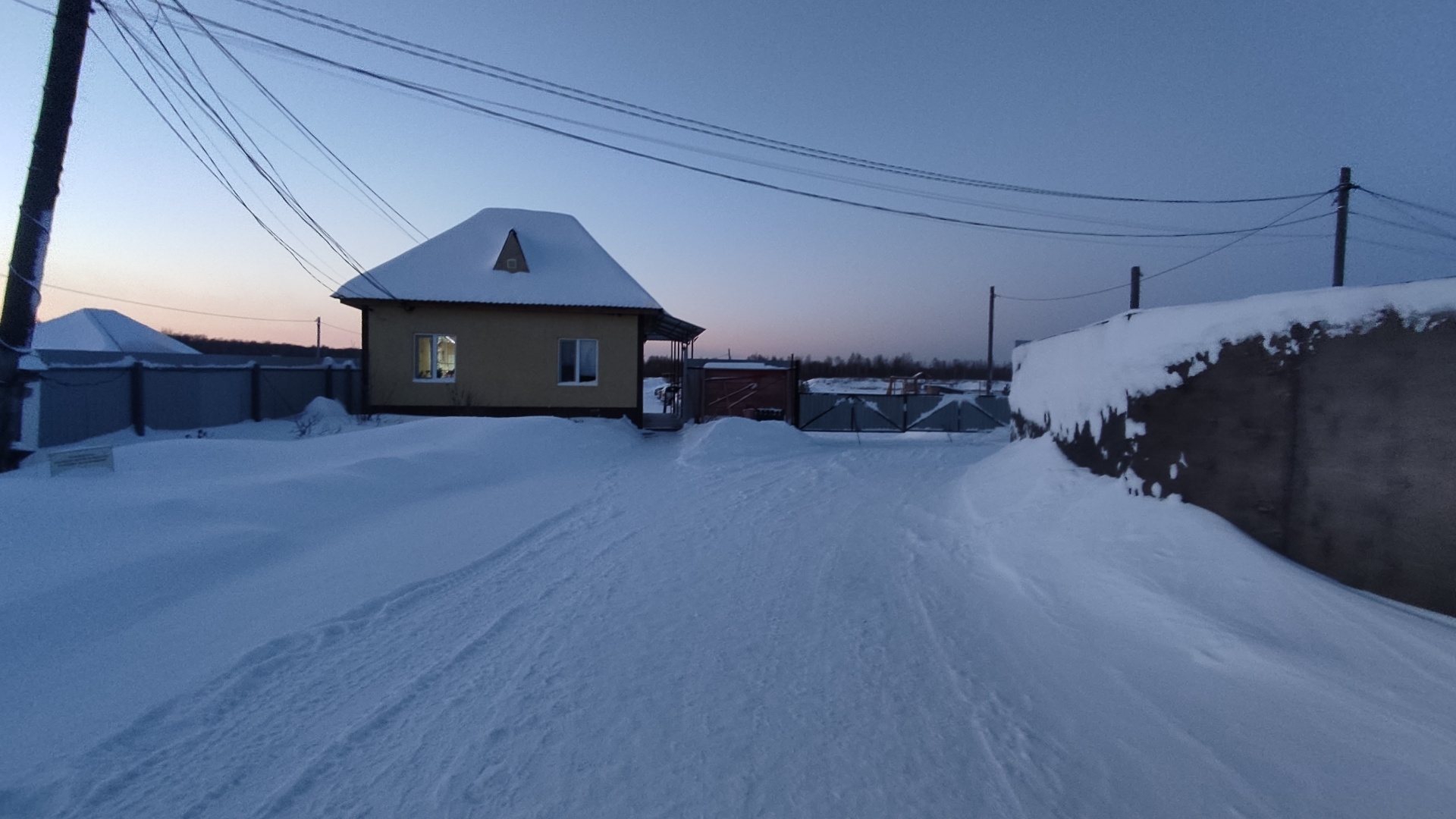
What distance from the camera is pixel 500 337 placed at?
17.4 m

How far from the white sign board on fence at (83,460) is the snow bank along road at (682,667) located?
18cm

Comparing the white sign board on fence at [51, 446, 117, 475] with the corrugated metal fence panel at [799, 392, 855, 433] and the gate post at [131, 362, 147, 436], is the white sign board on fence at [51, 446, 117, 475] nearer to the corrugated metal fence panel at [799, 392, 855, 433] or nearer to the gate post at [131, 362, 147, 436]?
the gate post at [131, 362, 147, 436]

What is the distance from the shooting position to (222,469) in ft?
25.4

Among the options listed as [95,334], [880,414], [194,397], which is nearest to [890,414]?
[880,414]

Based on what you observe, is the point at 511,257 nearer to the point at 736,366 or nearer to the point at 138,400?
the point at 736,366

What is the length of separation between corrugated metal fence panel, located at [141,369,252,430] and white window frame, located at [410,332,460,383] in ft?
12.5

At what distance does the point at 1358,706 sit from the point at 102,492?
942 cm

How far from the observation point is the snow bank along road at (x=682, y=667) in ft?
8.76

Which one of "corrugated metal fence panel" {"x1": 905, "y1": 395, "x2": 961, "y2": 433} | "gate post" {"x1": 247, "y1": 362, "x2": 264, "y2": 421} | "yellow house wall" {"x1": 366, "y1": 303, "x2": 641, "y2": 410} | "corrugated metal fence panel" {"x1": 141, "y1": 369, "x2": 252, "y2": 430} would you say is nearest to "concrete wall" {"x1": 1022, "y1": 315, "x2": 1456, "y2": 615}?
"yellow house wall" {"x1": 366, "y1": 303, "x2": 641, "y2": 410}

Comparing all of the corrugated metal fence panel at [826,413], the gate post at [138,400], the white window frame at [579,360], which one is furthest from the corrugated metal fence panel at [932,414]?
the gate post at [138,400]

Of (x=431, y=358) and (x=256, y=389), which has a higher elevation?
(x=431, y=358)

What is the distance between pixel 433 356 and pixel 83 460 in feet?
36.0

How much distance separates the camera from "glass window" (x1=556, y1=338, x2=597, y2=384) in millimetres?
17828

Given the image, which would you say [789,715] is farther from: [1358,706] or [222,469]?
[222,469]
